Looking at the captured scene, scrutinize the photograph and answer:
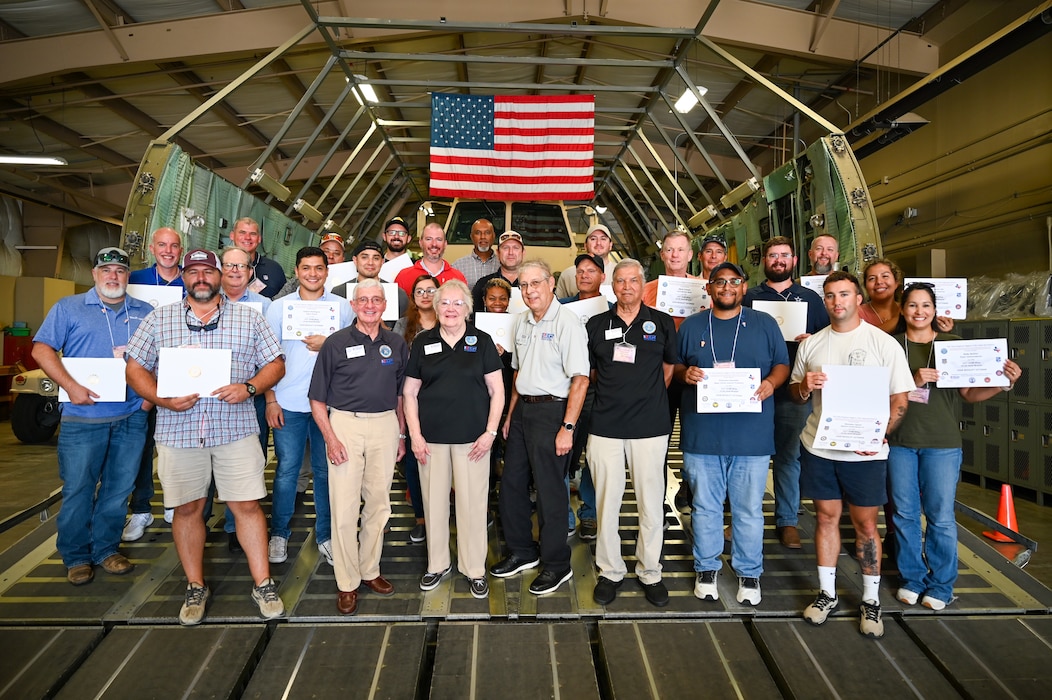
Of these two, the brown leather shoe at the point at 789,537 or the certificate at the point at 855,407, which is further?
the brown leather shoe at the point at 789,537

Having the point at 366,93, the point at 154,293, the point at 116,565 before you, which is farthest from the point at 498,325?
the point at 366,93

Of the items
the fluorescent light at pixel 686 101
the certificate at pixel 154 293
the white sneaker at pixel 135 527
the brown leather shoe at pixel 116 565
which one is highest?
the fluorescent light at pixel 686 101

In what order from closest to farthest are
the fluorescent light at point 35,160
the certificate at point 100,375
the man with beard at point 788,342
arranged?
the certificate at point 100,375
the man with beard at point 788,342
the fluorescent light at point 35,160

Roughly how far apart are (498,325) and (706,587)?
211cm

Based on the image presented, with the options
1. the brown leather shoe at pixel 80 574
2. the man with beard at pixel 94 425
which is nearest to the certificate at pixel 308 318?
the man with beard at pixel 94 425

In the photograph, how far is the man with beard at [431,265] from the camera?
4.62 metres

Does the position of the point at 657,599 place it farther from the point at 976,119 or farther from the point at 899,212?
the point at 899,212

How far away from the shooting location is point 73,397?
3398mm

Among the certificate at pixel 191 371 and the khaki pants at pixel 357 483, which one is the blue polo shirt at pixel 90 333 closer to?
the certificate at pixel 191 371

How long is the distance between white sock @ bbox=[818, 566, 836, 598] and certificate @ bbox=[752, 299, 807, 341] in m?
1.47

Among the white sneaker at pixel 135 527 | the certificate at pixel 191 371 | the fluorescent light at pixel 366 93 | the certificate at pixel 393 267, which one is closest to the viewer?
the certificate at pixel 191 371

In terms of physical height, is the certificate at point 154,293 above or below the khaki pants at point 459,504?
above

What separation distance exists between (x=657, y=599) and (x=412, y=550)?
1742mm

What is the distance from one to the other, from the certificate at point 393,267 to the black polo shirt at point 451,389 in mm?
1435
